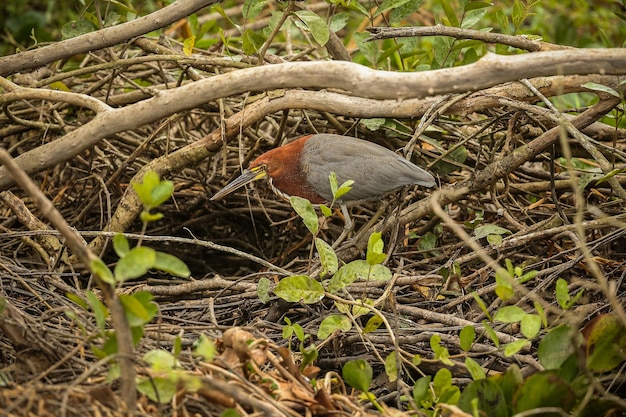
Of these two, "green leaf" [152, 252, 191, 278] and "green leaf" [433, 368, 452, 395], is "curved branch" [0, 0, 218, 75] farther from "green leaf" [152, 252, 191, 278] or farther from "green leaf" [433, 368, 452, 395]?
"green leaf" [433, 368, 452, 395]

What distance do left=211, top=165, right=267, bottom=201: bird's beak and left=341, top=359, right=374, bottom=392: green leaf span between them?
1369 mm

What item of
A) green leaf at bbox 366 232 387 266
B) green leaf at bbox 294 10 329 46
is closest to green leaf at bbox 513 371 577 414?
green leaf at bbox 366 232 387 266

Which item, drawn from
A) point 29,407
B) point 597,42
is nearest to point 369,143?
point 29,407

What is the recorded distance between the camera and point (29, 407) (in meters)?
1.71

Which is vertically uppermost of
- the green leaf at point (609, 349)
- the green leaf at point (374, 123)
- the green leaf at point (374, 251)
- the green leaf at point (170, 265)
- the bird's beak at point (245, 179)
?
the green leaf at point (170, 265)

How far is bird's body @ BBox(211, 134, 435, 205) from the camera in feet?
10.5

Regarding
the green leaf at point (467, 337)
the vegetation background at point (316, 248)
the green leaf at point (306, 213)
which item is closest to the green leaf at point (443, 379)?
the vegetation background at point (316, 248)

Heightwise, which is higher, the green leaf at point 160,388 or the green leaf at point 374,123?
the green leaf at point 160,388

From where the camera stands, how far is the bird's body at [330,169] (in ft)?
10.5

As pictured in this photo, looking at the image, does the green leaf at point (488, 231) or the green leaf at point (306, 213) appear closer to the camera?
the green leaf at point (306, 213)

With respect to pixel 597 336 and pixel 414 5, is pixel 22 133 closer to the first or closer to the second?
pixel 414 5

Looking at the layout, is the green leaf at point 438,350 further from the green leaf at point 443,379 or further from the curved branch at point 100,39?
the curved branch at point 100,39

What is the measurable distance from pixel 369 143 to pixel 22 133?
5.64 feet

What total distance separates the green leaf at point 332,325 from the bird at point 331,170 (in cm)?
95
